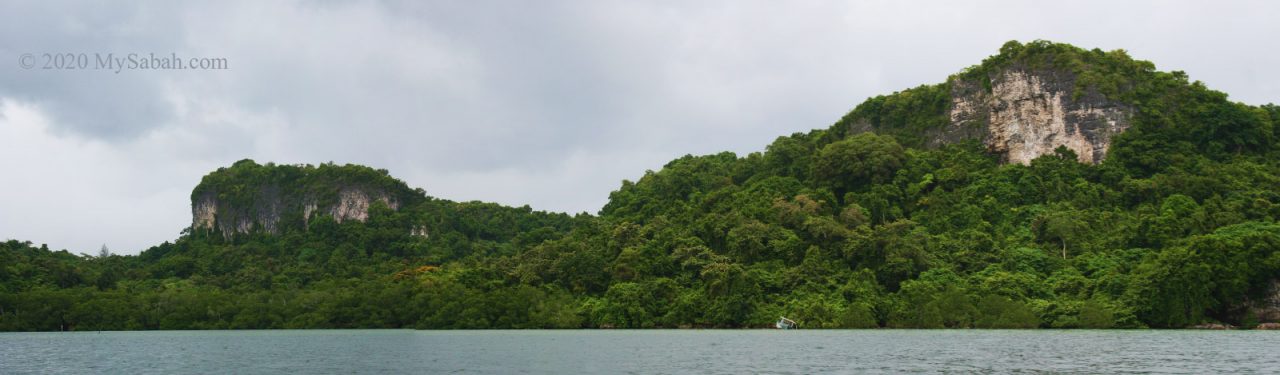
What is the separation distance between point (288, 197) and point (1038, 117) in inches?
4407

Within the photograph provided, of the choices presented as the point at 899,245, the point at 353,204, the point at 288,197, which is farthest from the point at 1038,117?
the point at 288,197

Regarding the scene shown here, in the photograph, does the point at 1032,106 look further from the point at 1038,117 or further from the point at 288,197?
the point at 288,197

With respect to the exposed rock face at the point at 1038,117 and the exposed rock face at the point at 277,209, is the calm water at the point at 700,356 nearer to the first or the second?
the exposed rock face at the point at 1038,117

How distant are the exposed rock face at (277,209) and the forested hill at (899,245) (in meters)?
24.3

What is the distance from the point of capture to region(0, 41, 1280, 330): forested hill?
2731 inches

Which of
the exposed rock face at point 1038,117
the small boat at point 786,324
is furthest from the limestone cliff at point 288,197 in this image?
the small boat at point 786,324

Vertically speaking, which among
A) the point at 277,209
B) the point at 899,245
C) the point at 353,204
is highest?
the point at 353,204

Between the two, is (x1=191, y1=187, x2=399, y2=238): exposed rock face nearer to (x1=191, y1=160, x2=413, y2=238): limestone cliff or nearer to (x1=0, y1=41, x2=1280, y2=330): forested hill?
(x1=191, y1=160, x2=413, y2=238): limestone cliff

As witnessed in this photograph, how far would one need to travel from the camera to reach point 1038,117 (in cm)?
10344

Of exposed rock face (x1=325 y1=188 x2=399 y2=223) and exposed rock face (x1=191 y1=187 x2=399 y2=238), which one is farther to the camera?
exposed rock face (x1=191 y1=187 x2=399 y2=238)

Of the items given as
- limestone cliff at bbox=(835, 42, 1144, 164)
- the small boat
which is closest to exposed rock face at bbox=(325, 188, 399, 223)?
limestone cliff at bbox=(835, 42, 1144, 164)

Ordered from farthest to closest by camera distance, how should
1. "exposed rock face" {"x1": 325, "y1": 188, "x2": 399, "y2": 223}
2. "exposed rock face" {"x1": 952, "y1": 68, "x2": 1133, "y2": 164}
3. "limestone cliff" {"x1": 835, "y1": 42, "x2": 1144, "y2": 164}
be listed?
1. "exposed rock face" {"x1": 325, "y1": 188, "x2": 399, "y2": 223}
2. "limestone cliff" {"x1": 835, "y1": 42, "x2": 1144, "y2": 164}
3. "exposed rock face" {"x1": 952, "y1": 68, "x2": 1133, "y2": 164}

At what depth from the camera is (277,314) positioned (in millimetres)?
95500

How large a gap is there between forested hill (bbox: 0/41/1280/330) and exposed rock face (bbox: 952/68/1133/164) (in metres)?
0.20
